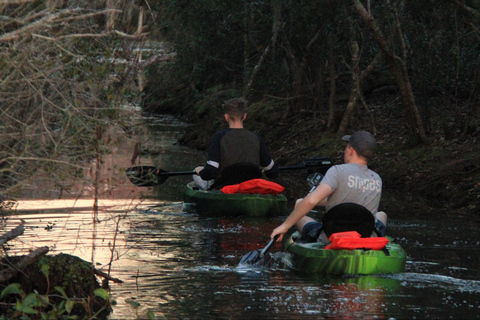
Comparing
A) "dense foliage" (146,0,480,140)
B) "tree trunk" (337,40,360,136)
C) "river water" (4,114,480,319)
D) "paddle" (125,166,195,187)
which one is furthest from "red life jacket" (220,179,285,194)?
"tree trunk" (337,40,360,136)

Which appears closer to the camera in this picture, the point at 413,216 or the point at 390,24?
the point at 413,216

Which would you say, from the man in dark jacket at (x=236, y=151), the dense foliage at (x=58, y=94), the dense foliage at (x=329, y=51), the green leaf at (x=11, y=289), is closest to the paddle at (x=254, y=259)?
the dense foliage at (x=58, y=94)

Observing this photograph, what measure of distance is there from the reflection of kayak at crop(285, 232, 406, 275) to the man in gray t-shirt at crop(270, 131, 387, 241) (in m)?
0.39

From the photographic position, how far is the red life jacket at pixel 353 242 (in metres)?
8.36

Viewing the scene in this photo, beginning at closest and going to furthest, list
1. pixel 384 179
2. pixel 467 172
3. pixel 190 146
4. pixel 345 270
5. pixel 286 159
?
pixel 345 270, pixel 467 172, pixel 384 179, pixel 286 159, pixel 190 146

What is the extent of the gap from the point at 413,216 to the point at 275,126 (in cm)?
1316

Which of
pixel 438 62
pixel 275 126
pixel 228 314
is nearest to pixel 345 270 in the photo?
pixel 228 314

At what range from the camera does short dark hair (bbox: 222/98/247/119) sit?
1291cm

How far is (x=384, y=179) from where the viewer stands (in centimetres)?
1939

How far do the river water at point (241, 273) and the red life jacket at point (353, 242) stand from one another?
0.95 feet

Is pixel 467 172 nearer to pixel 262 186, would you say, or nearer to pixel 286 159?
pixel 262 186

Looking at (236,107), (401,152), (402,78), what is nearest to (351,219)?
(236,107)

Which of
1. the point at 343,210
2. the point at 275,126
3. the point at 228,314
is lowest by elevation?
the point at 228,314

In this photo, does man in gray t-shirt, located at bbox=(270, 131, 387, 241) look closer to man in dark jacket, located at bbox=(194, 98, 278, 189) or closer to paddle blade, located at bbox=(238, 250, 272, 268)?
paddle blade, located at bbox=(238, 250, 272, 268)
